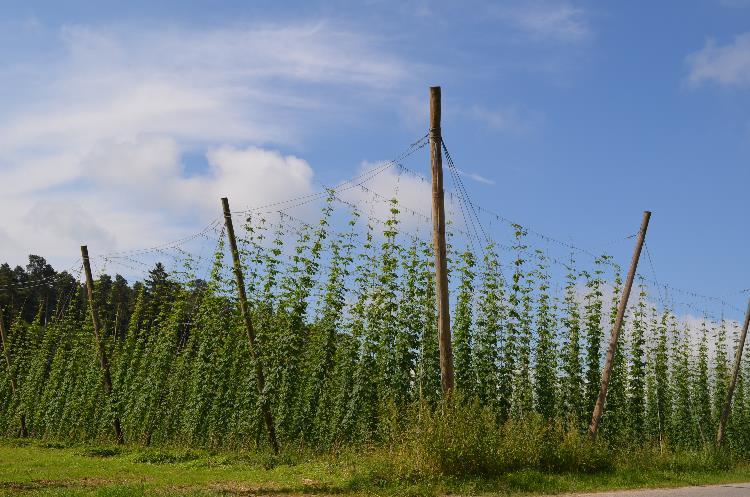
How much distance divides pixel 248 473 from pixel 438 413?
544 cm

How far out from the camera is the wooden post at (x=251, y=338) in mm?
21328

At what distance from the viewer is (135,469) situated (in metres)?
18.9

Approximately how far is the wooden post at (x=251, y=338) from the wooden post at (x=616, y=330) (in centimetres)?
995

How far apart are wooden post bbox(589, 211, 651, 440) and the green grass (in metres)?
1.85

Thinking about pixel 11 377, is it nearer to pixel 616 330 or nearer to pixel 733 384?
pixel 616 330

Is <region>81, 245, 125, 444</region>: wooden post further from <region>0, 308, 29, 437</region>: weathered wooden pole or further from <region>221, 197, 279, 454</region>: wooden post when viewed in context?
<region>0, 308, 29, 437</region>: weathered wooden pole

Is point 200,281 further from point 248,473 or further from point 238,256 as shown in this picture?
point 248,473

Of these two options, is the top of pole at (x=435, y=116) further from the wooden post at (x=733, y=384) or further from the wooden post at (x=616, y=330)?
the wooden post at (x=733, y=384)

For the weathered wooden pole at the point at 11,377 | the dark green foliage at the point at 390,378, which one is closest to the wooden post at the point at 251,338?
the dark green foliage at the point at 390,378

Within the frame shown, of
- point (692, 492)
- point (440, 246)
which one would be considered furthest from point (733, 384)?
point (440, 246)

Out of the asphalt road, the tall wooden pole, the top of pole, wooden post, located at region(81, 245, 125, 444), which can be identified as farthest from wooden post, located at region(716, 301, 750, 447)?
wooden post, located at region(81, 245, 125, 444)

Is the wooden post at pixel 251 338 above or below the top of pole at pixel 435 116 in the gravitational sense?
below

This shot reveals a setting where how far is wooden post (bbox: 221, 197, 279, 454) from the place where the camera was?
21328mm

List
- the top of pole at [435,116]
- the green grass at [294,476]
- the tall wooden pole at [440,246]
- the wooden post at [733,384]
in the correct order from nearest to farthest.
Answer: the green grass at [294,476] → the tall wooden pole at [440,246] → the top of pole at [435,116] → the wooden post at [733,384]
